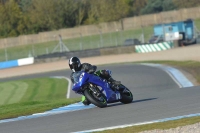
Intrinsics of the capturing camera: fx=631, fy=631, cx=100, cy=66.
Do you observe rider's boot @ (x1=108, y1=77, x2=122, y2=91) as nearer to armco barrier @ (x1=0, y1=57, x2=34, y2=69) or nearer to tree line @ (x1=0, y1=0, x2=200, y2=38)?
armco barrier @ (x1=0, y1=57, x2=34, y2=69)

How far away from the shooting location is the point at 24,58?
2148 inches

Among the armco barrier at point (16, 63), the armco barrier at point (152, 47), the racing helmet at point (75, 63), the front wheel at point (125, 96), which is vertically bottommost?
the armco barrier at point (16, 63)

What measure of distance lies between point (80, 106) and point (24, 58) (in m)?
39.8

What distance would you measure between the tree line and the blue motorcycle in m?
65.6

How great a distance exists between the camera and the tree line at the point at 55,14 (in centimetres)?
8075

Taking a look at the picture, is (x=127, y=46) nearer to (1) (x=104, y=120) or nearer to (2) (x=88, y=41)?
(2) (x=88, y=41)

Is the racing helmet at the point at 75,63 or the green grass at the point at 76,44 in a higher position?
the racing helmet at the point at 75,63

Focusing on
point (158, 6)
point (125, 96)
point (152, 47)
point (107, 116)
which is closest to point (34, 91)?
point (125, 96)

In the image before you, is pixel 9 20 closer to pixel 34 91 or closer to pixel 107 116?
pixel 34 91

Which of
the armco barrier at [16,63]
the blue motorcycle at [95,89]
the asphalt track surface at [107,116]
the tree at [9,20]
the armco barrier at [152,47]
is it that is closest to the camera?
the asphalt track surface at [107,116]

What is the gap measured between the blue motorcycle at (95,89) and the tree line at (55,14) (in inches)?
2585

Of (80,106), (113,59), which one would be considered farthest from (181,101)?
(113,59)

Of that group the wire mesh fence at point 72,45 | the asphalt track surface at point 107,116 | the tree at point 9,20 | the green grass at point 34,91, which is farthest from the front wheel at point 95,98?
the tree at point 9,20

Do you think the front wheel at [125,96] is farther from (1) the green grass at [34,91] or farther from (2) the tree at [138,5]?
(2) the tree at [138,5]
